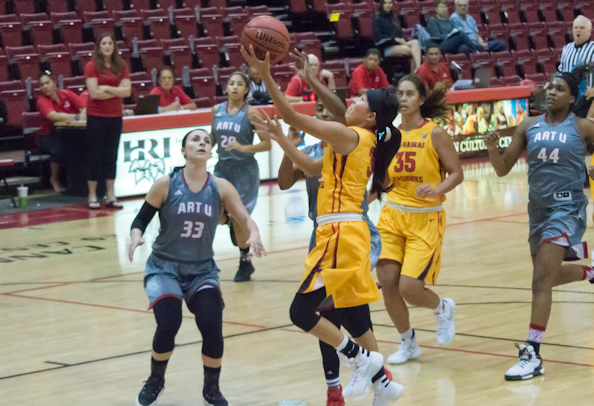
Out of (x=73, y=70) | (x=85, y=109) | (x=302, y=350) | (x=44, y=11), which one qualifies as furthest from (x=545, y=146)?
(x=44, y=11)

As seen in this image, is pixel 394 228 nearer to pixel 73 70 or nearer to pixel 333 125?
pixel 333 125

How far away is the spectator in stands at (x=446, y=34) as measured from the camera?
17391mm

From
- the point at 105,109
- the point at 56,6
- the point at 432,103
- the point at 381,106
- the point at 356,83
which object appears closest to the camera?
the point at 381,106

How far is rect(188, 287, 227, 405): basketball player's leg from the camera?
500 cm

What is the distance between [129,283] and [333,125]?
4.13 metres

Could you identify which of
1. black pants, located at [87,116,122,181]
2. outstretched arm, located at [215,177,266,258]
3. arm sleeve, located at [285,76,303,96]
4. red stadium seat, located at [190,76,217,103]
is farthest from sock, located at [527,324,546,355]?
red stadium seat, located at [190,76,217,103]

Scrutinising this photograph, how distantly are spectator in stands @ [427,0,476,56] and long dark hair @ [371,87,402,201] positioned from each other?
12691mm

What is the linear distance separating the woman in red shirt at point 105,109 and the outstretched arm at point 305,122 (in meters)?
6.93

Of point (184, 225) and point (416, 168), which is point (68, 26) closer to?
point (416, 168)

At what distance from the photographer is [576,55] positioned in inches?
397

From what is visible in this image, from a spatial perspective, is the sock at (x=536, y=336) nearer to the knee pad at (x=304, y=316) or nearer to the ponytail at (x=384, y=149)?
the ponytail at (x=384, y=149)

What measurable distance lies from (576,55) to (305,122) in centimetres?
626

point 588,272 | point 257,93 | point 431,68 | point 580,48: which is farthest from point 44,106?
point 588,272

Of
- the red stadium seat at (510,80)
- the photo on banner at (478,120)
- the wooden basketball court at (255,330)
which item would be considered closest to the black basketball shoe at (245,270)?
the wooden basketball court at (255,330)
